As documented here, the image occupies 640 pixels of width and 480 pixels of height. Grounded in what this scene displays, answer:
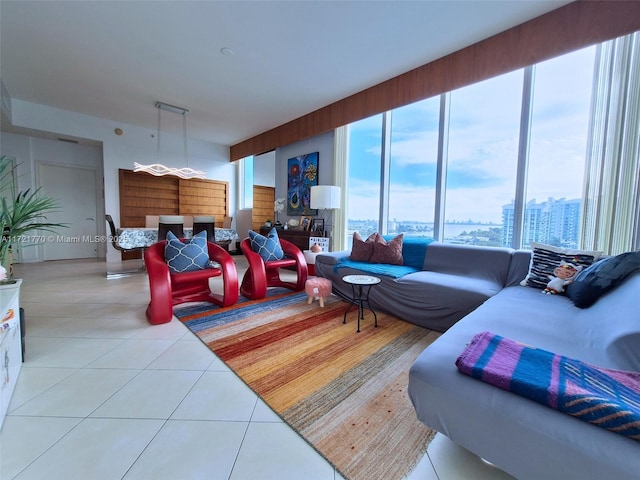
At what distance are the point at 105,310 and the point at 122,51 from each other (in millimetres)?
2976

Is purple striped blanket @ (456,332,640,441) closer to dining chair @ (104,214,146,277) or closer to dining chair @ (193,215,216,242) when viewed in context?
dining chair @ (193,215,216,242)

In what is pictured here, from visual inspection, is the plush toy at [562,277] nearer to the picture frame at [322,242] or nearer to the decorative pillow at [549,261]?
the decorative pillow at [549,261]

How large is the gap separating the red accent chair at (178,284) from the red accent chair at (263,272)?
0.27 m

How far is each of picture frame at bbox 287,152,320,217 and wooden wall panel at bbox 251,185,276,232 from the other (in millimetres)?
1664

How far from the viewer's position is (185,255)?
2.82 m

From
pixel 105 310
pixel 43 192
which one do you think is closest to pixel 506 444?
pixel 105 310

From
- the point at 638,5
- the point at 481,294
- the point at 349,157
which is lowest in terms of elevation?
the point at 481,294

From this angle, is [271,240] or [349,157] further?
[349,157]

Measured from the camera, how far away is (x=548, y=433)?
82 centimetres

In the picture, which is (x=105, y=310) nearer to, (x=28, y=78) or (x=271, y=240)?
(x=271, y=240)

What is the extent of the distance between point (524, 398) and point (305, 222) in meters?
4.31

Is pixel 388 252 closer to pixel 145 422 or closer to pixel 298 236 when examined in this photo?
pixel 298 236

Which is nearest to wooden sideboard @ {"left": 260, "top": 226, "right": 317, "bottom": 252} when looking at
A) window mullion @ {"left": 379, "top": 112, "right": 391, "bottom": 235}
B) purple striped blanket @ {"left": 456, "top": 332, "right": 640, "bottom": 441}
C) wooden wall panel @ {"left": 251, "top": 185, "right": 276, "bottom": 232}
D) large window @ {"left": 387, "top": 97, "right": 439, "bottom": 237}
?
window mullion @ {"left": 379, "top": 112, "right": 391, "bottom": 235}

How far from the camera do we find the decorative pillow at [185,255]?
2.79 m
